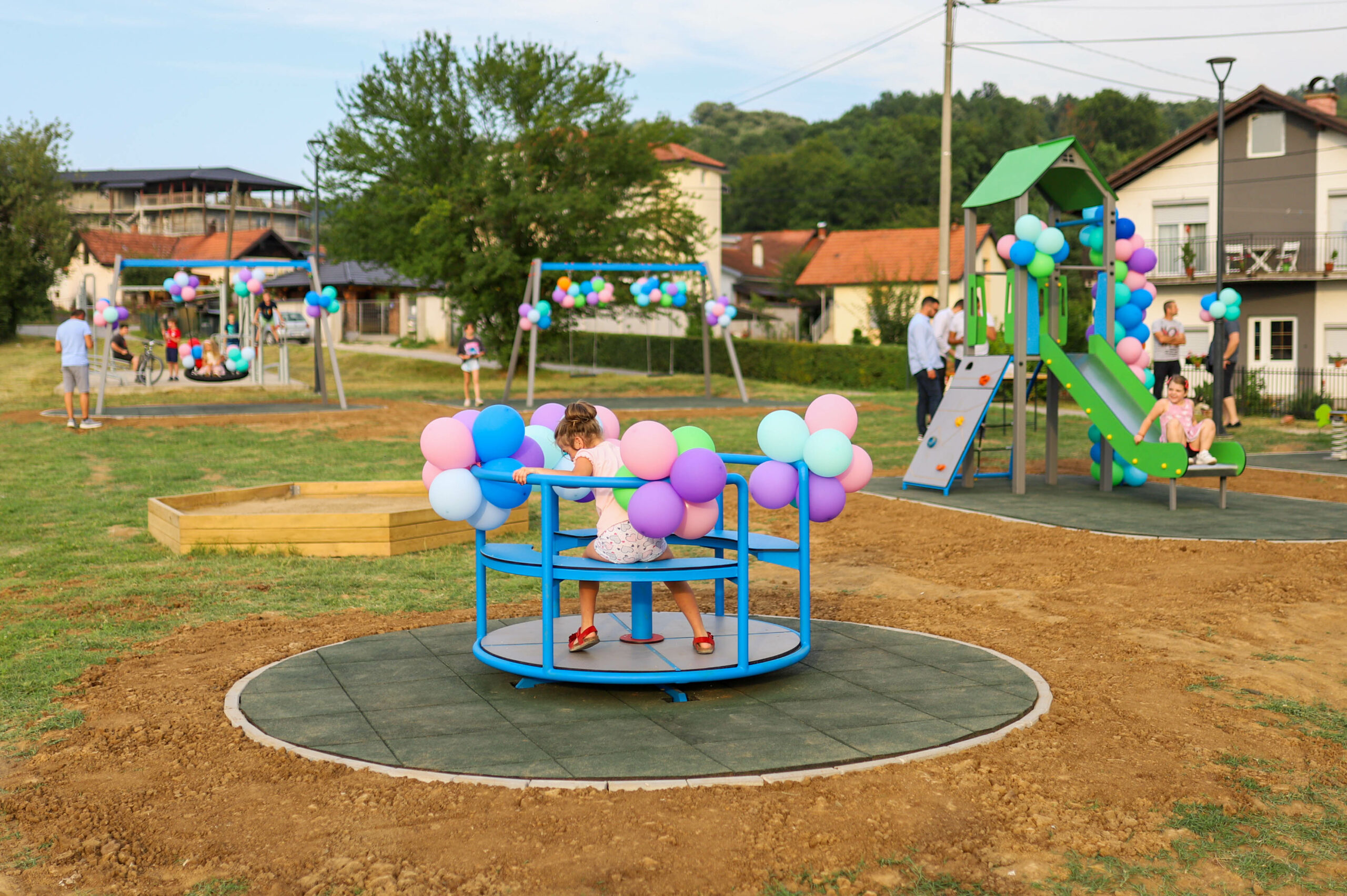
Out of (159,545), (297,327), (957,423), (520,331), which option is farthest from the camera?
(297,327)

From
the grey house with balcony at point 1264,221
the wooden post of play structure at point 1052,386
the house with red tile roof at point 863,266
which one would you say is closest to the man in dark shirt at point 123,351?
the wooden post of play structure at point 1052,386

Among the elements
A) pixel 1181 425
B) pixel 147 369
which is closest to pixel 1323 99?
pixel 1181 425

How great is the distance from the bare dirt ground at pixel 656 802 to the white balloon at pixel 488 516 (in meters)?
1.40

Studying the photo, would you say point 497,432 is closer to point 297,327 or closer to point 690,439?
point 690,439

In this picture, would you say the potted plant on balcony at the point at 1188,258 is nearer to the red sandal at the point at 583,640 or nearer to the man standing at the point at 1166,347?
the man standing at the point at 1166,347

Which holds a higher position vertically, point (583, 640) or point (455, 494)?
point (455, 494)

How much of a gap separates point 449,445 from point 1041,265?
8704mm

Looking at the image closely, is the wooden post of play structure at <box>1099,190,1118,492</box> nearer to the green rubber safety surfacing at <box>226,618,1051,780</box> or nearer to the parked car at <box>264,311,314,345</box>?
the green rubber safety surfacing at <box>226,618,1051,780</box>

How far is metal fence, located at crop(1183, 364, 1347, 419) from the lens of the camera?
84.9ft

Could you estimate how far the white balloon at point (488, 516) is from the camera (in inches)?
216

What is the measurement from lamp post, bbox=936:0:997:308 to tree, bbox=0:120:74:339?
3071 cm

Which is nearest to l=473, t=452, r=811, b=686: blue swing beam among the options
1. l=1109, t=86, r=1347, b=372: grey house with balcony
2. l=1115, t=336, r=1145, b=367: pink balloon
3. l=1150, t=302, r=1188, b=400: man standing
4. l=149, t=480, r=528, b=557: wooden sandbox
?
l=149, t=480, r=528, b=557: wooden sandbox

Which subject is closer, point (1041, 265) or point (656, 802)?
point (656, 802)

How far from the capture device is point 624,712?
5.09 meters
